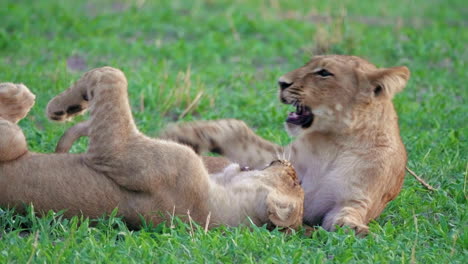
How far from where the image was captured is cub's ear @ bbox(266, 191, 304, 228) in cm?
438

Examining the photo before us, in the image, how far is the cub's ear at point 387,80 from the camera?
518 centimetres

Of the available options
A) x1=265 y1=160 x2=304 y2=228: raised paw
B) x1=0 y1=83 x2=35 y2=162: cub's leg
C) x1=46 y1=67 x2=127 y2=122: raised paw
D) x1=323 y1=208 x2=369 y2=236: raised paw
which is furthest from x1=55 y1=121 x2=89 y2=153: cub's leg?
x1=323 y1=208 x2=369 y2=236: raised paw

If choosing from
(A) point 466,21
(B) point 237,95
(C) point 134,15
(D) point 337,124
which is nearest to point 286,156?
(D) point 337,124

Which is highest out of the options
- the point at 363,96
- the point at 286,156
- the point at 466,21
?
the point at 363,96

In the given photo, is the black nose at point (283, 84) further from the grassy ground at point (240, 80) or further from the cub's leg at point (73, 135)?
the cub's leg at point (73, 135)

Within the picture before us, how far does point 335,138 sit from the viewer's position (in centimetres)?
524

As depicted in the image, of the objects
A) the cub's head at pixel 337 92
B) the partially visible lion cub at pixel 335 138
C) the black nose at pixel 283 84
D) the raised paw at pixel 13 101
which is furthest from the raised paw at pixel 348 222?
the raised paw at pixel 13 101

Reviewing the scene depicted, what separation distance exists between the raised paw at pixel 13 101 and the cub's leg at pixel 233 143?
3.16 ft

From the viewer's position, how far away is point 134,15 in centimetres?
1004

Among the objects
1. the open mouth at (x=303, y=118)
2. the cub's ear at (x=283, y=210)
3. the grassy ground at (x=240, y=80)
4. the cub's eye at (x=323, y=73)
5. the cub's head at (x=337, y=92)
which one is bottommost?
the grassy ground at (x=240, y=80)

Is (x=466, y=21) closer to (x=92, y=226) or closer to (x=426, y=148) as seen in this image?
(x=426, y=148)

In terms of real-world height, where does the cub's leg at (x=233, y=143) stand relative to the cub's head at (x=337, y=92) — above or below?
below

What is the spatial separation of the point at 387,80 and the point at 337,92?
1.06 ft

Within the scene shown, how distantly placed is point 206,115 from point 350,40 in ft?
9.07
